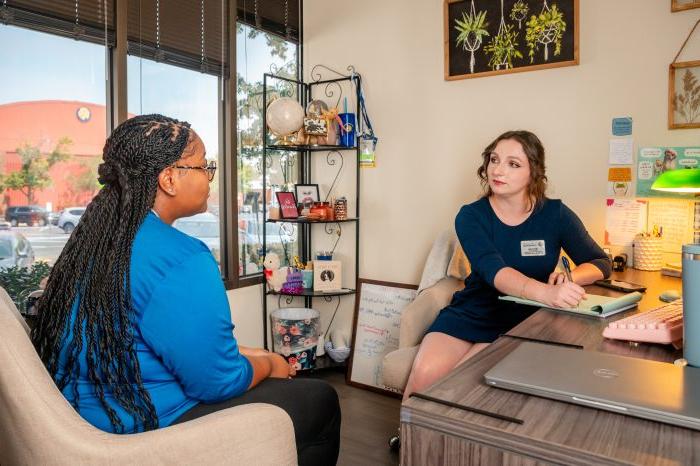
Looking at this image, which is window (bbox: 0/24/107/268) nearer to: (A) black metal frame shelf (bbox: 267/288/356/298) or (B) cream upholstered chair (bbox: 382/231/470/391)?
(A) black metal frame shelf (bbox: 267/288/356/298)

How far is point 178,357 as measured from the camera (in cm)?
115

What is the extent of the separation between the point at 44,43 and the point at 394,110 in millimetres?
1861

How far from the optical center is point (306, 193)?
11.6 feet

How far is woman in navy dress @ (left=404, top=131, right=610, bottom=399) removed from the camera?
6.23ft

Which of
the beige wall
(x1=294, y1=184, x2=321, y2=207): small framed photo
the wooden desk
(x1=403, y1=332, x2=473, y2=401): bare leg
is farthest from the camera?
(x1=294, y1=184, x2=321, y2=207): small framed photo

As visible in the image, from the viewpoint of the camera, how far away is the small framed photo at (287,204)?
11.1 feet

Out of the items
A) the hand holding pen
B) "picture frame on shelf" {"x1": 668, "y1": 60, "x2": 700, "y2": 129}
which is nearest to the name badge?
the hand holding pen

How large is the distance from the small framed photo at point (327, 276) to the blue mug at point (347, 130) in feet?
2.44

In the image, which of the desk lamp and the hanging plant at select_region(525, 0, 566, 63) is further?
the hanging plant at select_region(525, 0, 566, 63)

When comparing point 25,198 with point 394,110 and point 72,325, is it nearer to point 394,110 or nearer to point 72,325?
point 72,325

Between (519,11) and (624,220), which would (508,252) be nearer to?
(624,220)

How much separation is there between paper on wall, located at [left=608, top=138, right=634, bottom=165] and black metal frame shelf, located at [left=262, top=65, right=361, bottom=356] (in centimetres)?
141

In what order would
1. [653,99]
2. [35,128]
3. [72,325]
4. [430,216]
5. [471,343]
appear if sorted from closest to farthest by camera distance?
[72,325] < [471,343] < [35,128] < [653,99] < [430,216]

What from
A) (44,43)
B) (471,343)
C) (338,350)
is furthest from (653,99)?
(44,43)
